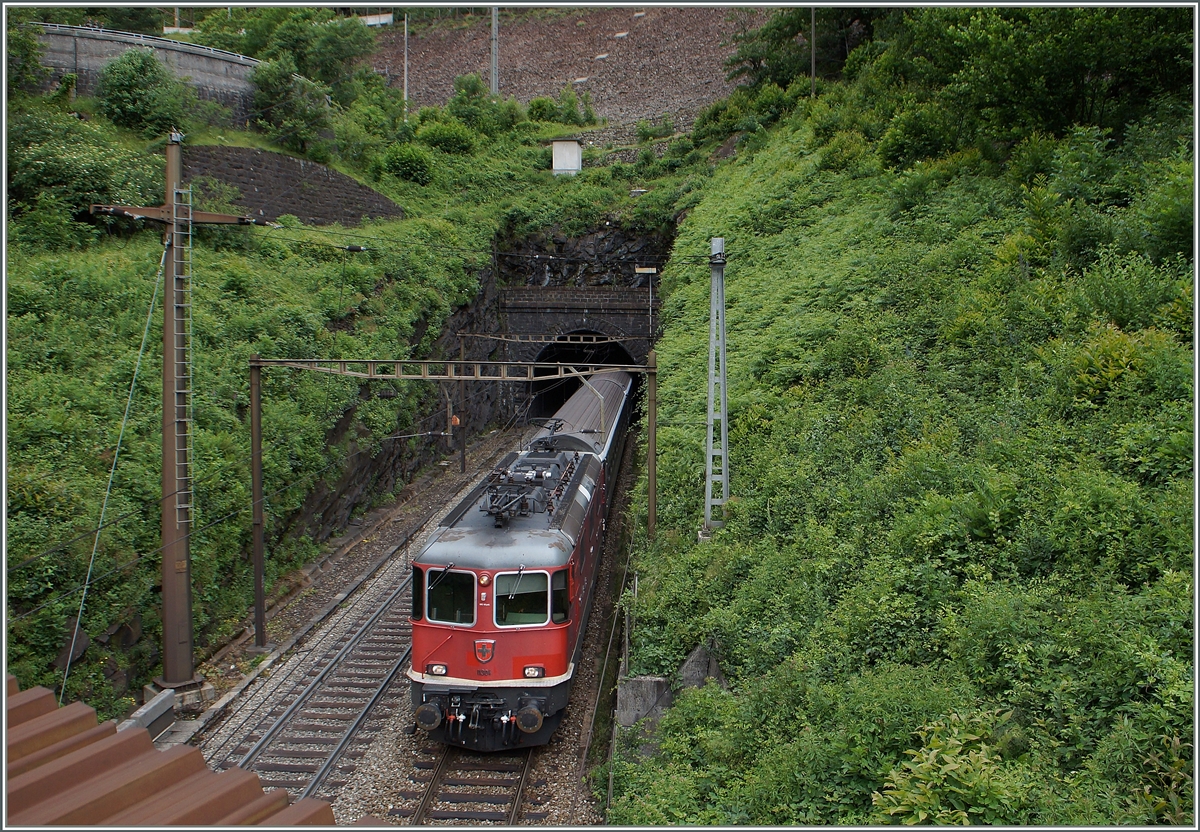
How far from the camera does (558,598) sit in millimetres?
9914

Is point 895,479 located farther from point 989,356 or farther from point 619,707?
point 619,707

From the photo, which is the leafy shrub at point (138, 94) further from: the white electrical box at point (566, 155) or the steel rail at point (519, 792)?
the steel rail at point (519, 792)

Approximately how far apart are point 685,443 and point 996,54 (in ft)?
36.2

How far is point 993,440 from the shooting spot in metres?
9.41

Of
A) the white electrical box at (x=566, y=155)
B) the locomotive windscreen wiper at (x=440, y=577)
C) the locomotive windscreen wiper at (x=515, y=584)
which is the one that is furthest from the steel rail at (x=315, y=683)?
the white electrical box at (x=566, y=155)

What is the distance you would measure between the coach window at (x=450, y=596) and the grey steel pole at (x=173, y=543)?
14.4ft

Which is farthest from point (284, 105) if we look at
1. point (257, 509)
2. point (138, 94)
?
point (257, 509)

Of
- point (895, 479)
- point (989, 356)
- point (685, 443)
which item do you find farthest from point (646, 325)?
point (895, 479)

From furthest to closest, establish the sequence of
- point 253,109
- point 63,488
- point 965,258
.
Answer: point 253,109 < point 965,258 < point 63,488

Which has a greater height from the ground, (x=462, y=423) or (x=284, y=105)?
(x=284, y=105)

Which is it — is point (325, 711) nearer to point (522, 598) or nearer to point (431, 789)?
point (431, 789)

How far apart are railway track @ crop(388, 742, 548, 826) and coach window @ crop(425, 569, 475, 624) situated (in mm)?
2067

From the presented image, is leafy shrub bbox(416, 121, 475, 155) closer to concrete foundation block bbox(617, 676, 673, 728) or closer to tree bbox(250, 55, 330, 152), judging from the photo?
tree bbox(250, 55, 330, 152)

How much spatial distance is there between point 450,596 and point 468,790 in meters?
2.47
